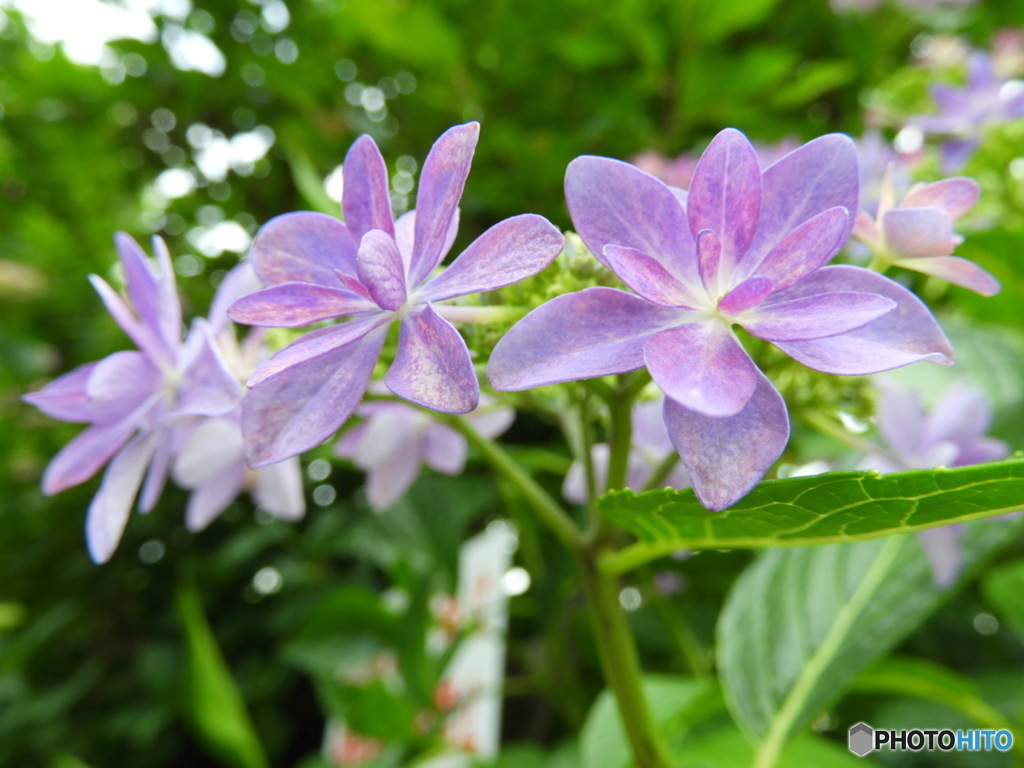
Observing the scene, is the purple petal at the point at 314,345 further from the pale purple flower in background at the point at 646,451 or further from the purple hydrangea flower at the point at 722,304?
the pale purple flower in background at the point at 646,451

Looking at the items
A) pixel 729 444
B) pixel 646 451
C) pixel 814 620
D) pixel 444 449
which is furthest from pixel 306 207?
pixel 729 444

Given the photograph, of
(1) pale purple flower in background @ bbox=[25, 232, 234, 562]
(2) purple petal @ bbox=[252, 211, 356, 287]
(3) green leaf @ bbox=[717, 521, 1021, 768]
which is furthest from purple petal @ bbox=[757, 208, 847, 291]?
(3) green leaf @ bbox=[717, 521, 1021, 768]

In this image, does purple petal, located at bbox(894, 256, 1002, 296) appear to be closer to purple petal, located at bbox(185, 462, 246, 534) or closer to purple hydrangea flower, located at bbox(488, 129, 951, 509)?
purple hydrangea flower, located at bbox(488, 129, 951, 509)

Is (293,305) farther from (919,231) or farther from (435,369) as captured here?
(919,231)

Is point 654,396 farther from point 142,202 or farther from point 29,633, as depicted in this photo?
point 142,202

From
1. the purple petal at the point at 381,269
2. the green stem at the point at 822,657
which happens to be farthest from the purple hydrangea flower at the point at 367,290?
the green stem at the point at 822,657

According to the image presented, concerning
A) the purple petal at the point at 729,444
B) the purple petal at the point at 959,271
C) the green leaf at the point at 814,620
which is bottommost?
the green leaf at the point at 814,620
